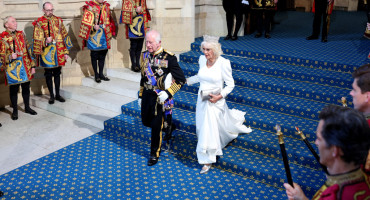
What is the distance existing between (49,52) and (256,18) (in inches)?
192

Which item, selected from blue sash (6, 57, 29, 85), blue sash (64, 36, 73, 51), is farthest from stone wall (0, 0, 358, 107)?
blue sash (6, 57, 29, 85)

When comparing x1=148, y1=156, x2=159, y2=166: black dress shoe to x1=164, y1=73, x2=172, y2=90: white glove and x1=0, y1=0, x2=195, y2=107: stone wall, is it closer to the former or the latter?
x1=164, y1=73, x2=172, y2=90: white glove

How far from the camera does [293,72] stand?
654cm

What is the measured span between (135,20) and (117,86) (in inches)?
51.5

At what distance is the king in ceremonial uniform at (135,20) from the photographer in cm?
756

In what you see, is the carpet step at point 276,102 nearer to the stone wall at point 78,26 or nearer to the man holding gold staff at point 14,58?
the stone wall at point 78,26

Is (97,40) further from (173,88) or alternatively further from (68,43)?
(173,88)

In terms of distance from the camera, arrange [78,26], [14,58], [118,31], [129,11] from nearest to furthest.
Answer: [14,58] → [129,11] → [78,26] → [118,31]

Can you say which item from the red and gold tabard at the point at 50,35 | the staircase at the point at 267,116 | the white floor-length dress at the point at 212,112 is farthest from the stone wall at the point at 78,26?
the white floor-length dress at the point at 212,112

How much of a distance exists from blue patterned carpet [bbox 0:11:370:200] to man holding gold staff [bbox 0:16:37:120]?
176 centimetres

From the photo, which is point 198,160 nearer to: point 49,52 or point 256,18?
point 49,52

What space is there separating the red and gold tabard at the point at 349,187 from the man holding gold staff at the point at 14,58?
19.9 feet

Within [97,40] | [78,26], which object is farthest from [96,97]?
[78,26]

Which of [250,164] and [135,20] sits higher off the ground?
[135,20]
